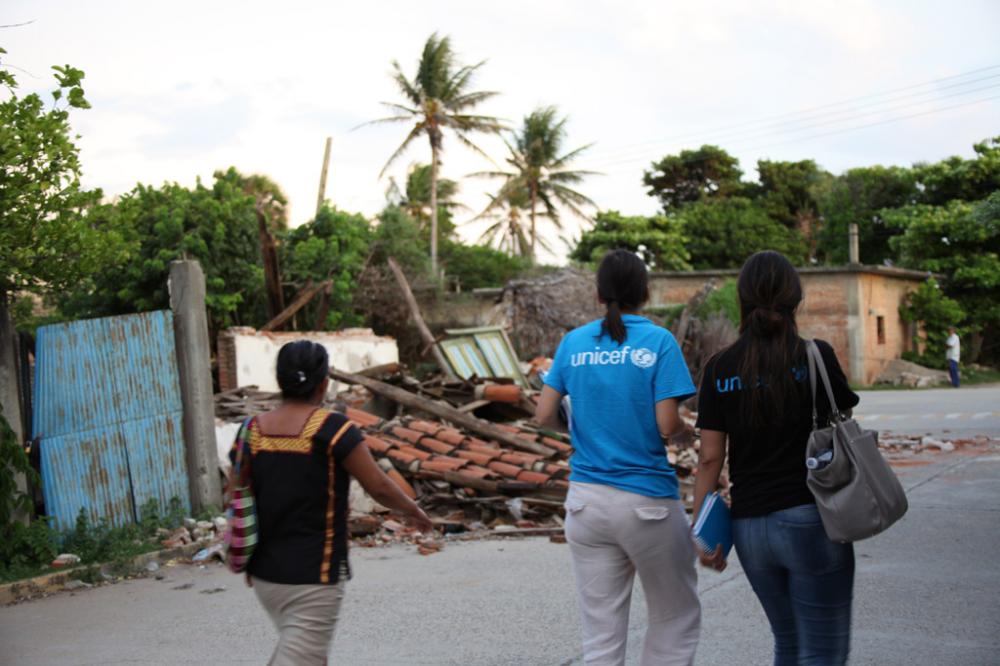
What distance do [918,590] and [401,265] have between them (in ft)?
85.6

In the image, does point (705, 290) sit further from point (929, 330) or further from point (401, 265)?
point (929, 330)

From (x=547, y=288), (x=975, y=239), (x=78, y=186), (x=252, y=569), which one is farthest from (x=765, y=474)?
(x=975, y=239)

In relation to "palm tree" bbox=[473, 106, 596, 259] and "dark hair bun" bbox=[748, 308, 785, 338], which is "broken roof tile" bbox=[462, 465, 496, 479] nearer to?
"dark hair bun" bbox=[748, 308, 785, 338]

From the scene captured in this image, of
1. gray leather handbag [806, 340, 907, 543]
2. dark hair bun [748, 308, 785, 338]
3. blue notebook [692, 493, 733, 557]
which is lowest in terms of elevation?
blue notebook [692, 493, 733, 557]

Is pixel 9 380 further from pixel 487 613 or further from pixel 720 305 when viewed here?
pixel 720 305

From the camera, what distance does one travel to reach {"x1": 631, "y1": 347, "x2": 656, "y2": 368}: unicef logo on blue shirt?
145 inches

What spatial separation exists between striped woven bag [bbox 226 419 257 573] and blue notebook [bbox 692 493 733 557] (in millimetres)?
1585

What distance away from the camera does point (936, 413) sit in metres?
19.7

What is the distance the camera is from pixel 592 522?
3.66 m

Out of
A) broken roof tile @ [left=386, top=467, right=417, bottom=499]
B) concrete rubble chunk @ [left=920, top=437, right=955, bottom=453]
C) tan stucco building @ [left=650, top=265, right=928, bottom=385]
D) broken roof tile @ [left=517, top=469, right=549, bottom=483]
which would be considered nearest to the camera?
broken roof tile @ [left=517, top=469, right=549, bottom=483]

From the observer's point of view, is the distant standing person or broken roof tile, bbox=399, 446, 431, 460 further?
the distant standing person

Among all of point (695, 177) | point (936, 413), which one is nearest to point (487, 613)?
point (936, 413)

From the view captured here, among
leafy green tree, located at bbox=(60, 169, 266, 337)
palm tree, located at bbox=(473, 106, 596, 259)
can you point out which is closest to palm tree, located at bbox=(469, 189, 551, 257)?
palm tree, located at bbox=(473, 106, 596, 259)

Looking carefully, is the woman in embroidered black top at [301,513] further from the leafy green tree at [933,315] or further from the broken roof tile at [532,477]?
the leafy green tree at [933,315]
